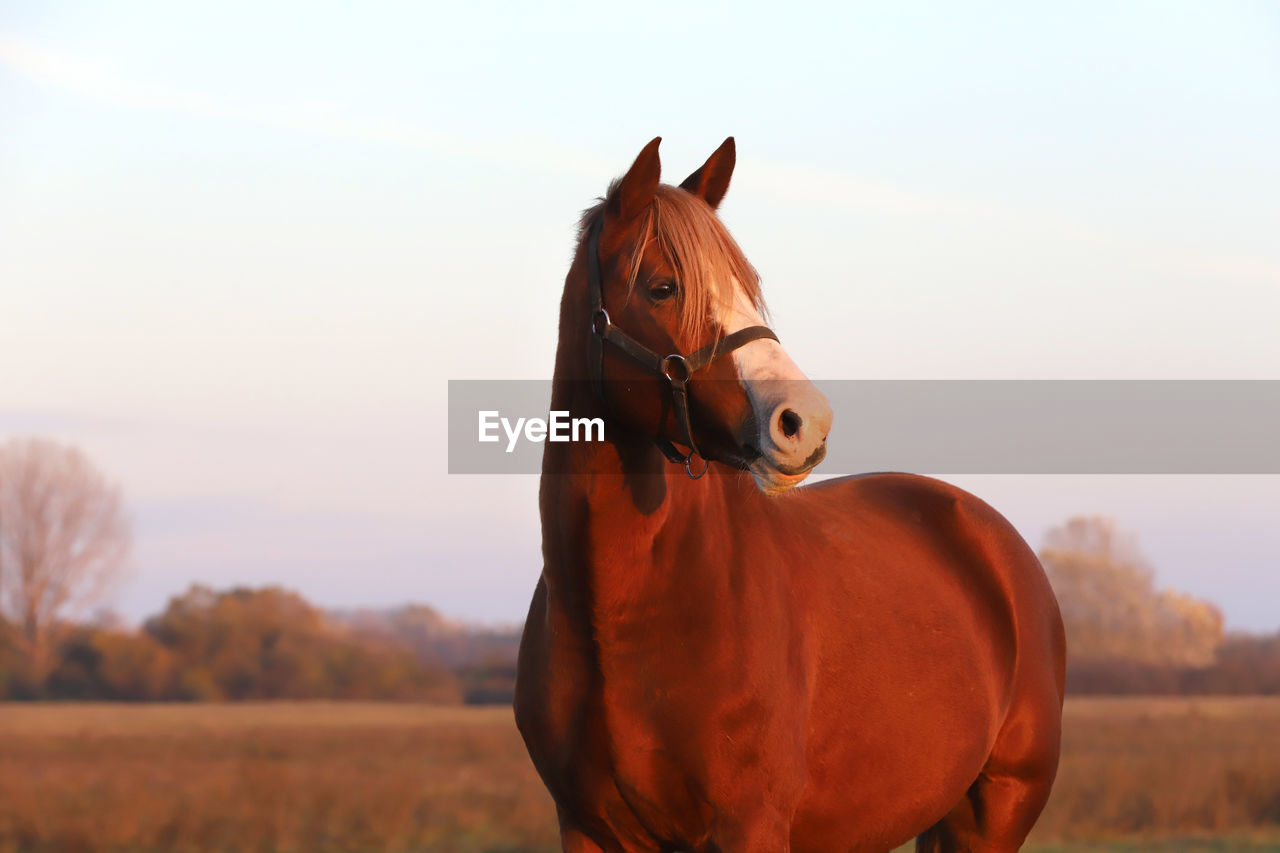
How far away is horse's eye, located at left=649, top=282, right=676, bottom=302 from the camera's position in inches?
148

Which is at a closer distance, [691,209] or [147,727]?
[691,209]

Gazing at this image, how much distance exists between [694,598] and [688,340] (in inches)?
35.1

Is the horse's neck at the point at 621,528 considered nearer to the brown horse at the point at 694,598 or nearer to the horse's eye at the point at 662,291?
the brown horse at the point at 694,598

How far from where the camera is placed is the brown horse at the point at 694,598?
3.68m

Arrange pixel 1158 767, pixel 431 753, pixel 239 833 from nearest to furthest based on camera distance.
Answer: pixel 239 833 → pixel 1158 767 → pixel 431 753

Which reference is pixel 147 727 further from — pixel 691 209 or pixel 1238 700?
pixel 1238 700

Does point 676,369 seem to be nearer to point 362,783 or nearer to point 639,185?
point 639,185

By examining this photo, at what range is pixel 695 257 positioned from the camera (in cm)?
369

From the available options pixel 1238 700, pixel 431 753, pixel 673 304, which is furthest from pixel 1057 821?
pixel 673 304

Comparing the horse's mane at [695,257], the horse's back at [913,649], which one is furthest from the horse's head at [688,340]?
the horse's back at [913,649]

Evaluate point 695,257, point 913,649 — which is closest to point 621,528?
point 695,257

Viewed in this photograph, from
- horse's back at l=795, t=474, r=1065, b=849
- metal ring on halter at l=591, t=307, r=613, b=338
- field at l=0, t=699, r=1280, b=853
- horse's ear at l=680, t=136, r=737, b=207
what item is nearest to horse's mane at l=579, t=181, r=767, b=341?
metal ring on halter at l=591, t=307, r=613, b=338

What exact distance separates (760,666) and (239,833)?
950 cm

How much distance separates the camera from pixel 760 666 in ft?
13.0
